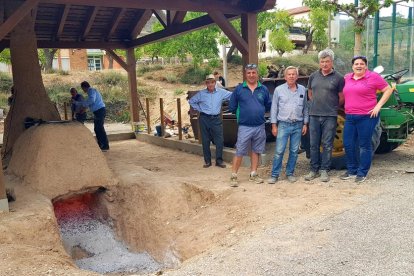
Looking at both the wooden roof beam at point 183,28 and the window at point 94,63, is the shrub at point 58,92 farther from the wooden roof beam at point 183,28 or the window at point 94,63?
the window at point 94,63

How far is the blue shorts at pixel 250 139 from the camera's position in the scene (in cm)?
599

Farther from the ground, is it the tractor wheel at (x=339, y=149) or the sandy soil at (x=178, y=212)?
the tractor wheel at (x=339, y=149)

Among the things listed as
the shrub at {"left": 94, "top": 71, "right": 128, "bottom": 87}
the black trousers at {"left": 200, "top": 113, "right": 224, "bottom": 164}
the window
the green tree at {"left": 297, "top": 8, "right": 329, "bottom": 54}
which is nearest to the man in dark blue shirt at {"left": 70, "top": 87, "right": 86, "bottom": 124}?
the black trousers at {"left": 200, "top": 113, "right": 224, "bottom": 164}

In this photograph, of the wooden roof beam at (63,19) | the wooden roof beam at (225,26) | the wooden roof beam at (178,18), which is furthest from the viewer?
the wooden roof beam at (63,19)

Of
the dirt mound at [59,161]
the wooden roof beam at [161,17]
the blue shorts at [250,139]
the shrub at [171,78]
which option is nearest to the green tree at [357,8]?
the wooden roof beam at [161,17]

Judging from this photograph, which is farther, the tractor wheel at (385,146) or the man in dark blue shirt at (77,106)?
the man in dark blue shirt at (77,106)

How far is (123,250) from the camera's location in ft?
19.0

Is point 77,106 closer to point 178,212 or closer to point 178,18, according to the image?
point 178,18

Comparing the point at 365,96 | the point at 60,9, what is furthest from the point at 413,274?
the point at 60,9

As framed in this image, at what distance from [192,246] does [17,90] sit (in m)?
5.36

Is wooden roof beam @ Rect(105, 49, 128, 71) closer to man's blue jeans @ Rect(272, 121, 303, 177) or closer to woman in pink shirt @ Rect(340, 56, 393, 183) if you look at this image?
man's blue jeans @ Rect(272, 121, 303, 177)

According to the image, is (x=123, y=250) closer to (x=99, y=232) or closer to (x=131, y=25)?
(x=99, y=232)

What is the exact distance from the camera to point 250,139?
19.9ft

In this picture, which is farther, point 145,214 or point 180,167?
point 180,167
